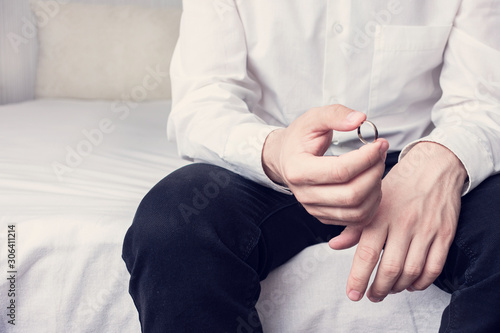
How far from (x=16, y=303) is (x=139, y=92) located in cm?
133

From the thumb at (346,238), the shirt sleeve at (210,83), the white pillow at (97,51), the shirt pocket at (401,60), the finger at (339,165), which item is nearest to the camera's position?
the finger at (339,165)

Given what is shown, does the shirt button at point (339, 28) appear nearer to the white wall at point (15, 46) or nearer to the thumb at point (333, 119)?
the thumb at point (333, 119)

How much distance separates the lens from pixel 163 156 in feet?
A: 4.17

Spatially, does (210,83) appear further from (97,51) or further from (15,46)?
(15,46)

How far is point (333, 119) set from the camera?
1.81ft

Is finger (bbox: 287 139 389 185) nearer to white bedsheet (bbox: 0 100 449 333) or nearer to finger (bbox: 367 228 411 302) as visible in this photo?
finger (bbox: 367 228 411 302)

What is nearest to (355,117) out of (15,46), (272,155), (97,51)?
(272,155)

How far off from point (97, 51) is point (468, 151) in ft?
5.29

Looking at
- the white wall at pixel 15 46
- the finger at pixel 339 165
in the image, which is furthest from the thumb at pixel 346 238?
the white wall at pixel 15 46

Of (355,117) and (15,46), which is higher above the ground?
(355,117)

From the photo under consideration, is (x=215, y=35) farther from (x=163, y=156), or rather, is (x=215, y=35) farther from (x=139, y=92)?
(x=139, y=92)

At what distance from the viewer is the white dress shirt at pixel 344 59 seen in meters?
0.85

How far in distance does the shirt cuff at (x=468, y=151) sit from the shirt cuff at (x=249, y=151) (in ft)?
0.68

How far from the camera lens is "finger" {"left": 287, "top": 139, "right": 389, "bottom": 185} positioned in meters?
0.52
